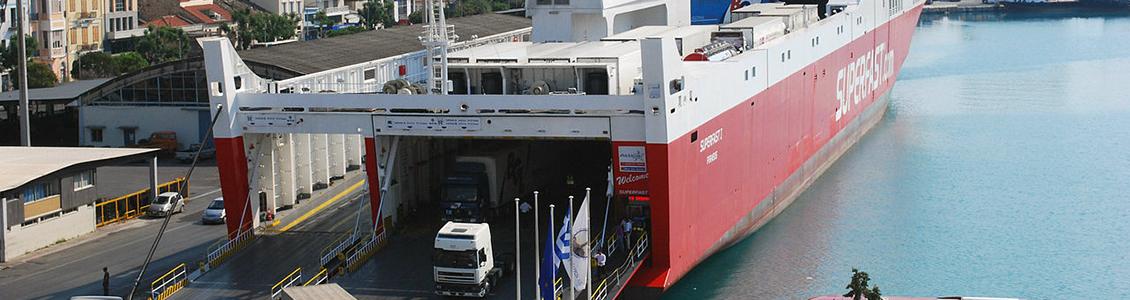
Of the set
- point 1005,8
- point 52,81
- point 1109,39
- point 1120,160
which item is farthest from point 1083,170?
point 1005,8

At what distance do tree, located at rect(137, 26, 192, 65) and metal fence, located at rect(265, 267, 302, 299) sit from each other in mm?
42990

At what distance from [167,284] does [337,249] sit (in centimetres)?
274

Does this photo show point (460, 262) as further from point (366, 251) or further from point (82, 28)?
point (82, 28)

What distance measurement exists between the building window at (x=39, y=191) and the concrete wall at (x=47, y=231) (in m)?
0.49

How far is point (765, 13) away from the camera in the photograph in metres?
40.2

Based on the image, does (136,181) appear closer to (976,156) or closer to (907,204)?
(907,204)

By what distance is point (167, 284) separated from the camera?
962 inches

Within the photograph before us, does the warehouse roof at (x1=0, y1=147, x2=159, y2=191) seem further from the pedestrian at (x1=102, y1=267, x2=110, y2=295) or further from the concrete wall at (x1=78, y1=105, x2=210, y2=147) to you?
the concrete wall at (x1=78, y1=105, x2=210, y2=147)

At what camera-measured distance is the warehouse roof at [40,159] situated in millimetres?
29266

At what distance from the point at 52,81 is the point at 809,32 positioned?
1253 inches

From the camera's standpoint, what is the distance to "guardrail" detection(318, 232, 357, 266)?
24750mm

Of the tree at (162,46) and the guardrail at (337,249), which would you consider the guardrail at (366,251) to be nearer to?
the guardrail at (337,249)

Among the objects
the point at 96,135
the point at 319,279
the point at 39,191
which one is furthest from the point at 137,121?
the point at 319,279

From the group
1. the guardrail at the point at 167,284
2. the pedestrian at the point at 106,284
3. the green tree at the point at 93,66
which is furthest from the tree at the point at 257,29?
the guardrail at the point at 167,284
